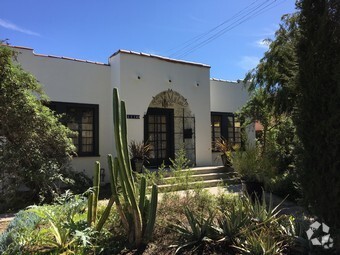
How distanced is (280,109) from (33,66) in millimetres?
7946

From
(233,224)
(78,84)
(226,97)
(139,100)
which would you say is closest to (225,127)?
(226,97)

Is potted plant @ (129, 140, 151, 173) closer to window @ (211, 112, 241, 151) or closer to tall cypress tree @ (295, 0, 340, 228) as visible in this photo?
window @ (211, 112, 241, 151)

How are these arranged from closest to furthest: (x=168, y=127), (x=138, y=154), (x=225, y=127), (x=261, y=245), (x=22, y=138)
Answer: (x=261, y=245) → (x=22, y=138) → (x=138, y=154) → (x=168, y=127) → (x=225, y=127)

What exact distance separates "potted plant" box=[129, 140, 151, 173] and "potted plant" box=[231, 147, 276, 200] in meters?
3.60

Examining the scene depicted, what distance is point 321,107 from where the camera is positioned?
4.00 m

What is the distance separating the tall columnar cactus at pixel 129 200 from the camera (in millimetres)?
4559

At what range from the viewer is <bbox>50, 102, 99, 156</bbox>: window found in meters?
11.4

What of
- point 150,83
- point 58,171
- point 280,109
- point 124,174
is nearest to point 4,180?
point 58,171

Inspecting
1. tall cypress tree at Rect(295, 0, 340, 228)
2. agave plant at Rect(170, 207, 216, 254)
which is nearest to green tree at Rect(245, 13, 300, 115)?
tall cypress tree at Rect(295, 0, 340, 228)

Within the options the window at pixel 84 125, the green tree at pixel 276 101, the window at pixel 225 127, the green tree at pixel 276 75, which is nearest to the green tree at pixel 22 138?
the window at pixel 84 125

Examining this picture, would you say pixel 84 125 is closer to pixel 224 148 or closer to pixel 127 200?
pixel 224 148

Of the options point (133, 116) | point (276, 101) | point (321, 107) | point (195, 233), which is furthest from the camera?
point (133, 116)

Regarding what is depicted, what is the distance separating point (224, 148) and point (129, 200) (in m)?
9.37

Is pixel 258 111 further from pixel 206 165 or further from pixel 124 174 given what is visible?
pixel 124 174
